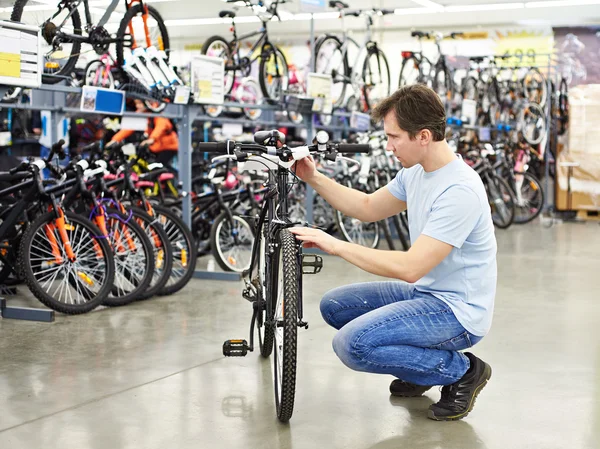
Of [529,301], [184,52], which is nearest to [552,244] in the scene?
[529,301]

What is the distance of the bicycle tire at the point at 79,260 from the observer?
463 centimetres

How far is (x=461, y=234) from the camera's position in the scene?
2809mm

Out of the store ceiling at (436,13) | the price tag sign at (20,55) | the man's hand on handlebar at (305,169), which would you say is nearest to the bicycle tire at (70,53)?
the price tag sign at (20,55)

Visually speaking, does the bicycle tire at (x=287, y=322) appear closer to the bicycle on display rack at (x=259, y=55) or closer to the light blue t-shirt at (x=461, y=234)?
the light blue t-shirt at (x=461, y=234)

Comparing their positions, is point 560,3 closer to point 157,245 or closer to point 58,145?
point 157,245

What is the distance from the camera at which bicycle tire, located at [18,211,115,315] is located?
15.2 ft

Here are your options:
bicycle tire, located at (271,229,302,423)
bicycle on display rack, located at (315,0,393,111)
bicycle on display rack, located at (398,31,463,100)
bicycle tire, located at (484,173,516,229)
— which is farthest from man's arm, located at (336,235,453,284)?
bicycle on display rack, located at (398,31,463,100)

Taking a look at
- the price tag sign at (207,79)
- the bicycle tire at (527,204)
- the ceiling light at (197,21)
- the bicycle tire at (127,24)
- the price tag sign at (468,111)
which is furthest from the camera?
the ceiling light at (197,21)

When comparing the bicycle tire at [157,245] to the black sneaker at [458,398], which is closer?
the black sneaker at [458,398]

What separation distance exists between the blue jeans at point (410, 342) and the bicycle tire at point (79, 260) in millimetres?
2269

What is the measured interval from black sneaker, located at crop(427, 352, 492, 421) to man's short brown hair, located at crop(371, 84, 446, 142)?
0.91 metres

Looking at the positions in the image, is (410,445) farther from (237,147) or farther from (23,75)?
(23,75)

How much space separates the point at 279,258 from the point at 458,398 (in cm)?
83

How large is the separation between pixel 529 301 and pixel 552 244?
3693 millimetres
